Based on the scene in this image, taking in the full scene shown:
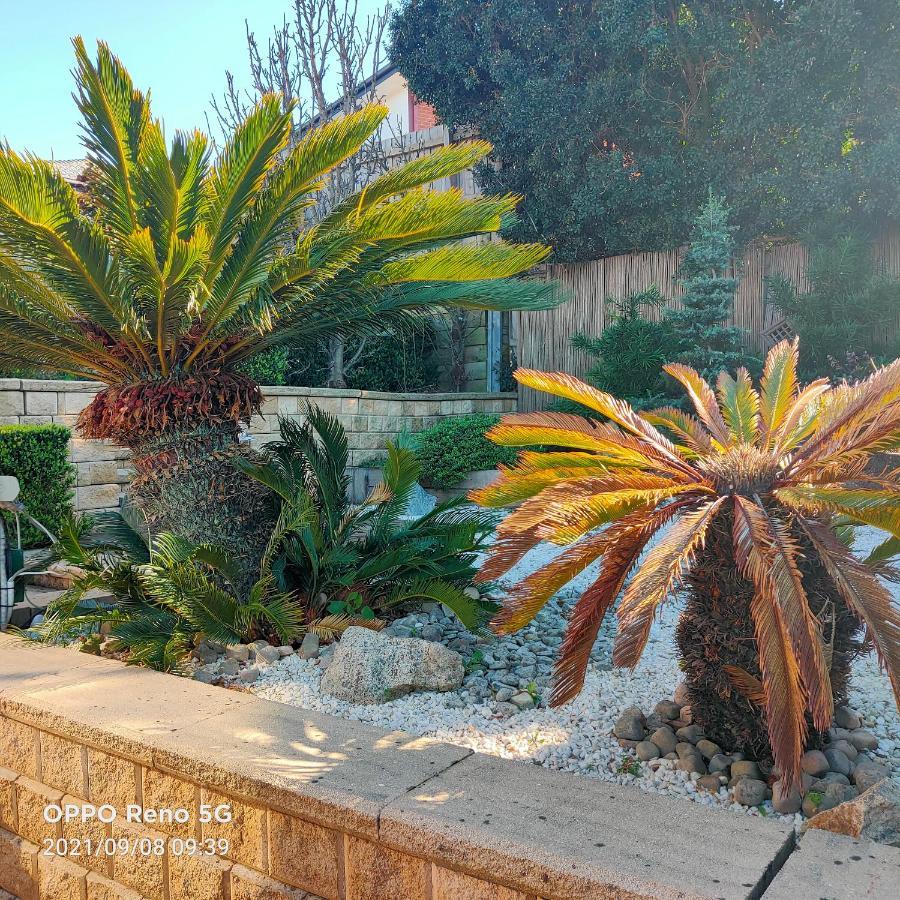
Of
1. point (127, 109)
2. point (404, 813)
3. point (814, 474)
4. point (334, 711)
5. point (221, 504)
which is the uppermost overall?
point (127, 109)

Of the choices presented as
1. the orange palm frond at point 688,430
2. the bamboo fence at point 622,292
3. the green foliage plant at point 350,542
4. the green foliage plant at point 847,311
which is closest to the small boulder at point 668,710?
the orange palm frond at point 688,430

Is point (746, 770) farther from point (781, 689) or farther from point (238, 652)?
point (238, 652)

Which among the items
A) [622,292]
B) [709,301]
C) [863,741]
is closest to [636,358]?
[709,301]

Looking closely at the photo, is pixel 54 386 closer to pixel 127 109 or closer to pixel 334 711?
pixel 127 109

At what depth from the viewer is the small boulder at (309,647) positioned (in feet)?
12.9

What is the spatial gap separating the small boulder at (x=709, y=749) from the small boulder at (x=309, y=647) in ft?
6.39

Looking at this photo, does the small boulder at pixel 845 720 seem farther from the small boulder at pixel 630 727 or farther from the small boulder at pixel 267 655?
the small boulder at pixel 267 655

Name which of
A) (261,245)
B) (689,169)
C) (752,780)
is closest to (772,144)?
(689,169)

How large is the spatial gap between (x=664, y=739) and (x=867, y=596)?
835 millimetres

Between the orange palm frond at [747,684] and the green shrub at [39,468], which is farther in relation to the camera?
the green shrub at [39,468]

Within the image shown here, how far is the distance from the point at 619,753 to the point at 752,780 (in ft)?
1.50

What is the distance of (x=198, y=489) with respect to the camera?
4.34 metres

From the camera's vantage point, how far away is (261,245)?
4.13m
